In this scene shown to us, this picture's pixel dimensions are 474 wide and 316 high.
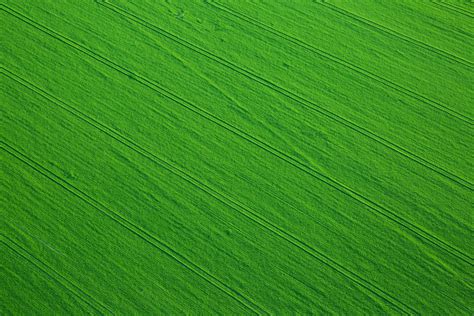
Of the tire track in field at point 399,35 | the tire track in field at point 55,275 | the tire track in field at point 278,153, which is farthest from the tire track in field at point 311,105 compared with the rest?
the tire track in field at point 55,275

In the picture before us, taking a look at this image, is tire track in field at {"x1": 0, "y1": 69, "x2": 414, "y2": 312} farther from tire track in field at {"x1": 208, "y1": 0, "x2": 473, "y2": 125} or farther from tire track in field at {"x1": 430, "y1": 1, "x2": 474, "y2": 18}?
tire track in field at {"x1": 430, "y1": 1, "x2": 474, "y2": 18}

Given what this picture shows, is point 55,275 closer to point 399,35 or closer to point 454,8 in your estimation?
point 399,35

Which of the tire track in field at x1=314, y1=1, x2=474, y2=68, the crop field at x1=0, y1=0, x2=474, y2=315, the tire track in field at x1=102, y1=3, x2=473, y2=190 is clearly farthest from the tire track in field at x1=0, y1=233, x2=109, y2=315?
the tire track in field at x1=314, y1=1, x2=474, y2=68

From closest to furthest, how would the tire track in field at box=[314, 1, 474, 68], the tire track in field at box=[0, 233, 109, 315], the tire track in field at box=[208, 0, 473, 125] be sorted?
the tire track in field at box=[0, 233, 109, 315]
the tire track in field at box=[208, 0, 473, 125]
the tire track in field at box=[314, 1, 474, 68]

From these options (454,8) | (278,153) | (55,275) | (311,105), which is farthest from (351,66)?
(55,275)

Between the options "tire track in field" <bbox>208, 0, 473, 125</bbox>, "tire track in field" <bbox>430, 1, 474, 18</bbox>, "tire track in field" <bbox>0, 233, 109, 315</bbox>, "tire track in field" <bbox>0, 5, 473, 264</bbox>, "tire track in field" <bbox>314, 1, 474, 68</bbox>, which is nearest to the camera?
"tire track in field" <bbox>0, 233, 109, 315</bbox>

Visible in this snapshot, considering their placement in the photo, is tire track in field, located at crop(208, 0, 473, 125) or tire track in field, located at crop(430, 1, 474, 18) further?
tire track in field, located at crop(430, 1, 474, 18)
